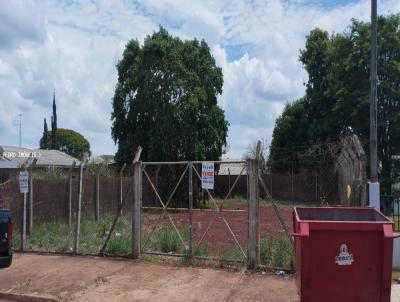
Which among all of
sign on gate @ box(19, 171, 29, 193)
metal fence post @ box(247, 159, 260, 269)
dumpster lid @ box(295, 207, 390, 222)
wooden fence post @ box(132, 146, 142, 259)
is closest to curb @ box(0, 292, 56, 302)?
wooden fence post @ box(132, 146, 142, 259)

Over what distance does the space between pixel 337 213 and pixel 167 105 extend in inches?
887

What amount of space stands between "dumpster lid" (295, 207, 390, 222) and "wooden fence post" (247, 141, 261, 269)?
2.66 m

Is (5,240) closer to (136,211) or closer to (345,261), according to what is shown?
(136,211)

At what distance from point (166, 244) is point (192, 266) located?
1.25 metres

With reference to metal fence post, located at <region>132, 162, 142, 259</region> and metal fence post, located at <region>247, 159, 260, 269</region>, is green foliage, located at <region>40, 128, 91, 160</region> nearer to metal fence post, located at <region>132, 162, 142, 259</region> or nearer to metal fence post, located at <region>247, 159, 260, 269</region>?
metal fence post, located at <region>132, 162, 142, 259</region>

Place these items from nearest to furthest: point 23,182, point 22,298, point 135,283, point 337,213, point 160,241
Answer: point 337,213 < point 22,298 < point 135,283 < point 160,241 < point 23,182

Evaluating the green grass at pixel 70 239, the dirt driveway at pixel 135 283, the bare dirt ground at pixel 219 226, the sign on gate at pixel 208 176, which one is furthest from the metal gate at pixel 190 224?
the dirt driveway at pixel 135 283

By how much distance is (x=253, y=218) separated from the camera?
36.3 ft

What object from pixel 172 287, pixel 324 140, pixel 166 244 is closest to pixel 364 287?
pixel 172 287

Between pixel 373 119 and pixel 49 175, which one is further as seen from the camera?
pixel 49 175

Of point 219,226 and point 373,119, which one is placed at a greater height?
point 373,119

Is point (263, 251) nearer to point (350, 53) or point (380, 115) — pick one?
point (380, 115)

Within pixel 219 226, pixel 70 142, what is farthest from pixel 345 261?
pixel 70 142

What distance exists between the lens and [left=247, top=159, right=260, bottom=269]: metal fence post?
11.1m
